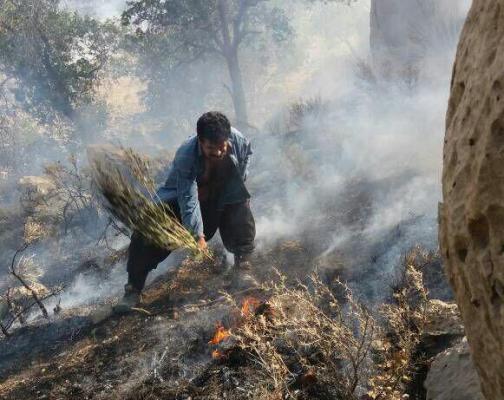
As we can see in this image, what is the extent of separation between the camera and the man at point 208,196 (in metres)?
3.13

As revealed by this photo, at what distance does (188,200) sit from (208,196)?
0.46m

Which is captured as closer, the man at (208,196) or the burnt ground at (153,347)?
the burnt ground at (153,347)

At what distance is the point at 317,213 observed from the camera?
5.59 metres

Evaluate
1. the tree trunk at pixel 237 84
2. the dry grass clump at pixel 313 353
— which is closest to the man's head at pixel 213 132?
the dry grass clump at pixel 313 353

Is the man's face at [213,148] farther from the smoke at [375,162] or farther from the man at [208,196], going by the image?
the smoke at [375,162]

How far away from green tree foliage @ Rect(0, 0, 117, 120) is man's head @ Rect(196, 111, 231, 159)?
10.2 m

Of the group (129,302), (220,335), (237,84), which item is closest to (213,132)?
(220,335)

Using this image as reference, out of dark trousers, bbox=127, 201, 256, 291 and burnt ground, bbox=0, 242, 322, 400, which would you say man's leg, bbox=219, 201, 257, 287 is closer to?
dark trousers, bbox=127, 201, 256, 291

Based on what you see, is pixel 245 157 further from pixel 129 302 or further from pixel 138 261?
pixel 129 302

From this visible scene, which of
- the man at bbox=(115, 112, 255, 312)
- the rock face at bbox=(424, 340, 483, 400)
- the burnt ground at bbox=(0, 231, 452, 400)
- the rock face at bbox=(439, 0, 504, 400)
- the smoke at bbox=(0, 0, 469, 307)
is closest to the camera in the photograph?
the rock face at bbox=(439, 0, 504, 400)

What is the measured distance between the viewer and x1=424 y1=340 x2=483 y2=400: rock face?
1.59 metres

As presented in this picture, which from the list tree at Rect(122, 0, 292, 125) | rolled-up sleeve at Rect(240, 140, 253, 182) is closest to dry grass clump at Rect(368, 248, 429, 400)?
rolled-up sleeve at Rect(240, 140, 253, 182)

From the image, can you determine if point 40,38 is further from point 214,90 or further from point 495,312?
point 495,312

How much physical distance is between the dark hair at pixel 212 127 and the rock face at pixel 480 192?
1.97 meters
